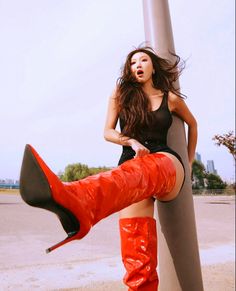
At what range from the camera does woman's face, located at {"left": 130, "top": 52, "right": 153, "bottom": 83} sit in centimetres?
96

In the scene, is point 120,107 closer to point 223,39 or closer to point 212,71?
point 212,71

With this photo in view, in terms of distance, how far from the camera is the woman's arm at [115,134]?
0.80 meters

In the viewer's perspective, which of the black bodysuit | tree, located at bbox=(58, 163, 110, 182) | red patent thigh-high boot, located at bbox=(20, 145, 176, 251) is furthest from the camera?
tree, located at bbox=(58, 163, 110, 182)

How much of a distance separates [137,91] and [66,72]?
562 millimetres

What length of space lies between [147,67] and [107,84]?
0.57m

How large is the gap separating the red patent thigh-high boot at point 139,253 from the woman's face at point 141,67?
45 centimetres

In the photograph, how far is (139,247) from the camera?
76 centimetres

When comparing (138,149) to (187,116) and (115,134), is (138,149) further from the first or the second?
(187,116)

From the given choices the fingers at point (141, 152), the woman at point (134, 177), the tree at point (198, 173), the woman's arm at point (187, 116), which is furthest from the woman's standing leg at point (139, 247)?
the tree at point (198, 173)

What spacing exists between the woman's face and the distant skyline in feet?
0.67

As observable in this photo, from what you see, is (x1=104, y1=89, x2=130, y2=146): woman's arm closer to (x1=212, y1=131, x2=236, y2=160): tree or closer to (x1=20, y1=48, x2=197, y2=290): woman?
(x1=20, y1=48, x2=197, y2=290): woman

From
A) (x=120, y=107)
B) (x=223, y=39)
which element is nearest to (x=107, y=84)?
(x=120, y=107)

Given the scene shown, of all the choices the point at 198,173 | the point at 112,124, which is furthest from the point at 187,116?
the point at 198,173

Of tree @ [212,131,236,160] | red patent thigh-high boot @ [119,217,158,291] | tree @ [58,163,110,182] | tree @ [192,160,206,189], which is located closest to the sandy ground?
tree @ [58,163,110,182]
